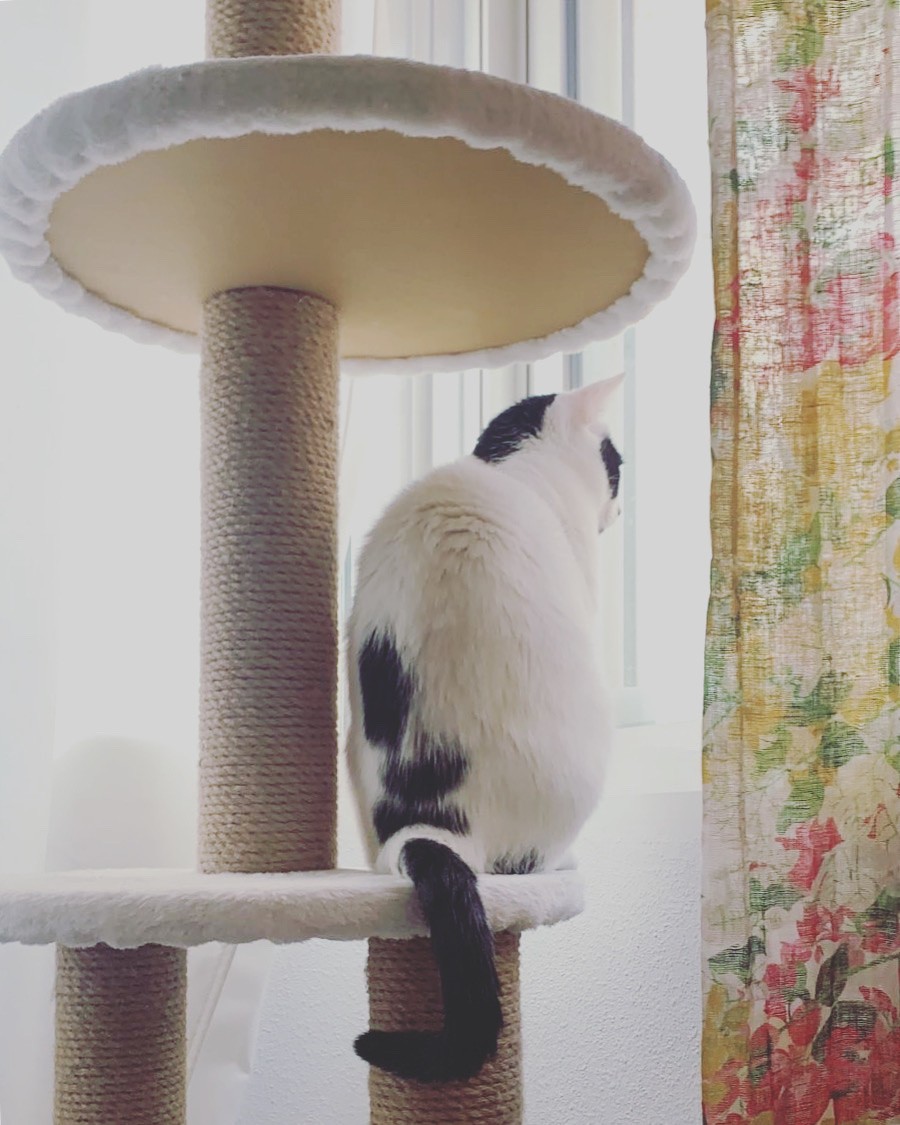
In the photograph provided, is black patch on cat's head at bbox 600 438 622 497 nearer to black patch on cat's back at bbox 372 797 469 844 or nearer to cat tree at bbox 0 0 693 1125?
cat tree at bbox 0 0 693 1125

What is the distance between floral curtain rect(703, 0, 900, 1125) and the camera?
41.4 inches

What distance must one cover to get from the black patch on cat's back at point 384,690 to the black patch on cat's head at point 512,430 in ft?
0.82

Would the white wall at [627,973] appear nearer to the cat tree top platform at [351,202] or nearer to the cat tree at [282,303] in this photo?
the cat tree at [282,303]

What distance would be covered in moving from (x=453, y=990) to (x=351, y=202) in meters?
0.58

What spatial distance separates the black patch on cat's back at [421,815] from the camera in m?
0.96

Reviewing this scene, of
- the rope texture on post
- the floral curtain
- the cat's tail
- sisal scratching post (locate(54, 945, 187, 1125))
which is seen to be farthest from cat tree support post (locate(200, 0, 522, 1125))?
the floral curtain

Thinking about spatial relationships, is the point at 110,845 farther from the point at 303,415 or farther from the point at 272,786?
the point at 303,415

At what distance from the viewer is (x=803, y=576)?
110 cm

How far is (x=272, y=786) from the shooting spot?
3.52ft

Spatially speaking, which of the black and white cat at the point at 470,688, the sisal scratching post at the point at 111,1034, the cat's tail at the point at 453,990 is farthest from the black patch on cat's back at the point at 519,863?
the sisal scratching post at the point at 111,1034

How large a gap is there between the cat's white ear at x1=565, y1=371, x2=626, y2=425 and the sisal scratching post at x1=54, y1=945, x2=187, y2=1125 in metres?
0.60

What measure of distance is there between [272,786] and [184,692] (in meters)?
0.43

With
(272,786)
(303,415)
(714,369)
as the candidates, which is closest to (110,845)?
(272,786)

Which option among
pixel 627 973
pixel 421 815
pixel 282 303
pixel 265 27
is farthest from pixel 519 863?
pixel 265 27
